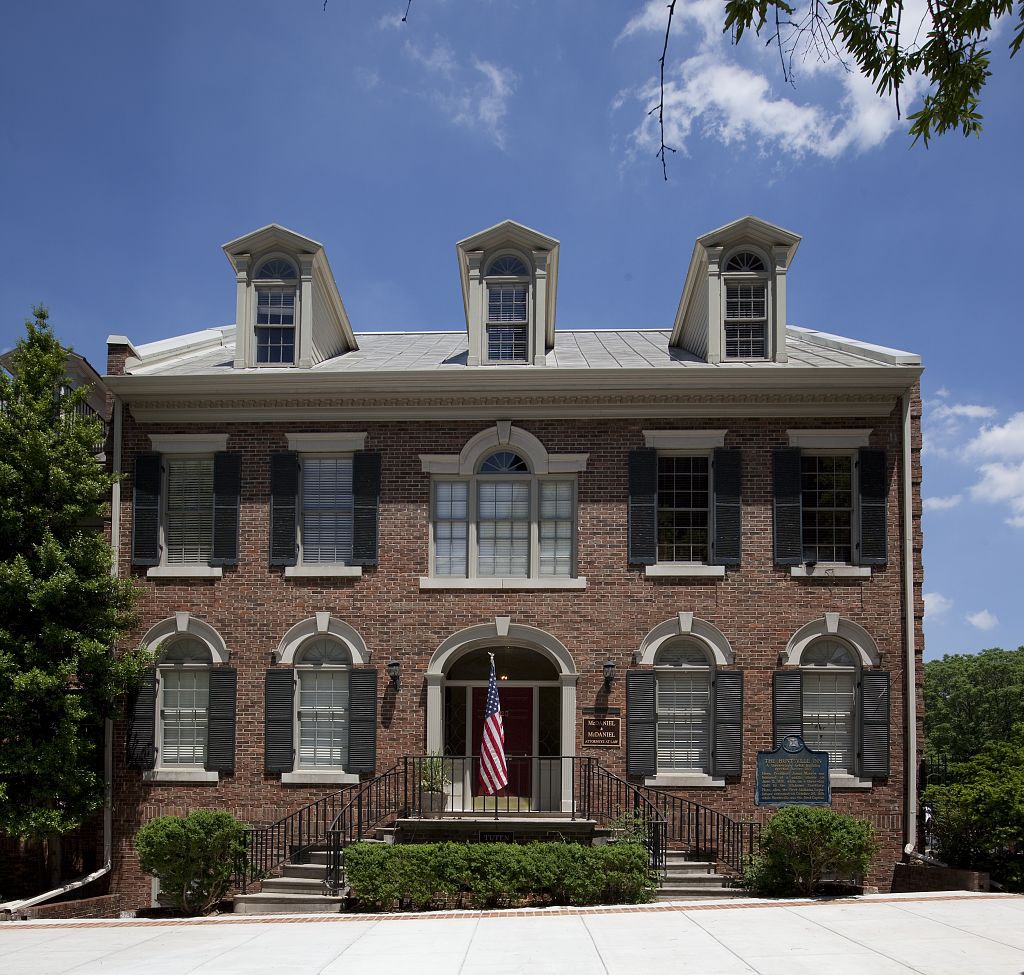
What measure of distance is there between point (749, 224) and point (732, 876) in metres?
10.4

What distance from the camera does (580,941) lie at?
440 inches

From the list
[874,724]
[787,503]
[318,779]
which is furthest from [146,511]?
[874,724]

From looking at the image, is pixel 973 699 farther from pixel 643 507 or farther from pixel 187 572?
pixel 187 572

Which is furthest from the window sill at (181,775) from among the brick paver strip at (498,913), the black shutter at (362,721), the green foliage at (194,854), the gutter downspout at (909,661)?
the gutter downspout at (909,661)

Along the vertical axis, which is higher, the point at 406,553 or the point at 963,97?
the point at 963,97

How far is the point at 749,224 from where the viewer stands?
17812 millimetres

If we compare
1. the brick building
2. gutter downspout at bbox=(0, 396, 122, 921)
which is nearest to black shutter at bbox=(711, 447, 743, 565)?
the brick building

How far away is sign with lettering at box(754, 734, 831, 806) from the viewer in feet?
53.0

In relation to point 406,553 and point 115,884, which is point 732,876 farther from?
point 115,884

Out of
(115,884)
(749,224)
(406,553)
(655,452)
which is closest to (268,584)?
(406,553)

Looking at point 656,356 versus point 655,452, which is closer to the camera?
point 655,452

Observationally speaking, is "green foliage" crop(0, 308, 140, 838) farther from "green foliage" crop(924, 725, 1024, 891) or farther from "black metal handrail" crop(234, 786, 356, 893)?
"green foliage" crop(924, 725, 1024, 891)

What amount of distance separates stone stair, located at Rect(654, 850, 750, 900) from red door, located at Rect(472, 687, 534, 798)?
2.90 meters

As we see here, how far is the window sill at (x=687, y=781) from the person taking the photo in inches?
649
